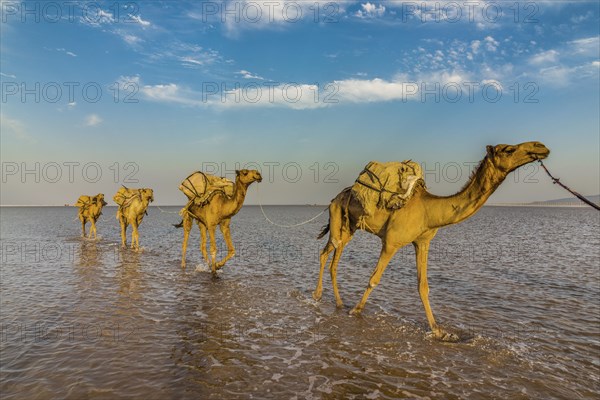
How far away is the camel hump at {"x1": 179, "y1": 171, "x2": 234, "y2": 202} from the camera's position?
47.0 ft

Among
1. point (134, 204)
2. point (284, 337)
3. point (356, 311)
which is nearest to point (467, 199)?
point (356, 311)

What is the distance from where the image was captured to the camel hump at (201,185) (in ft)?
47.0

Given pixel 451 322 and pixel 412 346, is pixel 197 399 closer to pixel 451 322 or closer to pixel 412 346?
pixel 412 346

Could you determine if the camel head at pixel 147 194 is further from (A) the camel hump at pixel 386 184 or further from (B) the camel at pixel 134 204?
(A) the camel hump at pixel 386 184

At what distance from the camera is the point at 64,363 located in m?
6.28

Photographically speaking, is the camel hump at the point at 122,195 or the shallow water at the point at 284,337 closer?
the shallow water at the point at 284,337

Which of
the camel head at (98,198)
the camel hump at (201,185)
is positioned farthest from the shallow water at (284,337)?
the camel head at (98,198)

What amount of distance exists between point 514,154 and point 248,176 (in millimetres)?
8846

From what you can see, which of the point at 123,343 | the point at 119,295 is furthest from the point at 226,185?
the point at 123,343

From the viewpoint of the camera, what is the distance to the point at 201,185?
1439 centimetres

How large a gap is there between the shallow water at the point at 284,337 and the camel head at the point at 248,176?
3822 millimetres

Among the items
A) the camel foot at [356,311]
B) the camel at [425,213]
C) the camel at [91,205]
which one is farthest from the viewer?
the camel at [91,205]

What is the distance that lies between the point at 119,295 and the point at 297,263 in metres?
9.12

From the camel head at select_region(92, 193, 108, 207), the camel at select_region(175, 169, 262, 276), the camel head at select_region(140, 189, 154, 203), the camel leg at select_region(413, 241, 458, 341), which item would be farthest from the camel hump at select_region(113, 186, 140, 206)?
the camel leg at select_region(413, 241, 458, 341)
